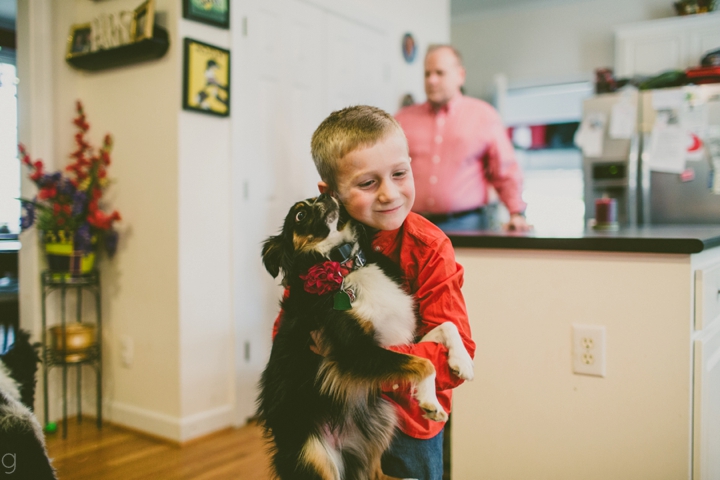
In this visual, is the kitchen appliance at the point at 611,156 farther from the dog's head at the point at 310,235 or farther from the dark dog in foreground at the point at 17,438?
the dark dog in foreground at the point at 17,438

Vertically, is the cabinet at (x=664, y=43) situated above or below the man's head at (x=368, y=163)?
above

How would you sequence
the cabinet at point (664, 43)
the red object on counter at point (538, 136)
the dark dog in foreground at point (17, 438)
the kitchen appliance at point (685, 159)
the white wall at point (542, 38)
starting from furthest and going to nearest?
1. the red object on counter at point (538, 136)
2. the white wall at point (542, 38)
3. the cabinet at point (664, 43)
4. the kitchen appliance at point (685, 159)
5. the dark dog in foreground at point (17, 438)

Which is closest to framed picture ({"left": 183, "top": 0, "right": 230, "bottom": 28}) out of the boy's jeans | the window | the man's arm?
the man's arm

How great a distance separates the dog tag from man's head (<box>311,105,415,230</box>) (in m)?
0.13

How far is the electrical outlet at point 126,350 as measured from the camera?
2916 millimetres

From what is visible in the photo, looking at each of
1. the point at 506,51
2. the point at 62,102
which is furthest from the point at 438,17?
the point at 62,102

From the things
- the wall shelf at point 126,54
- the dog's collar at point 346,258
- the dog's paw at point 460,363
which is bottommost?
the dog's paw at point 460,363

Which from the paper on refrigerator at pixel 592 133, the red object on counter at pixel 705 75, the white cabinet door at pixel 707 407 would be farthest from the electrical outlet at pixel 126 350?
the red object on counter at pixel 705 75

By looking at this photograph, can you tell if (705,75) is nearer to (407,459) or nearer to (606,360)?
(606,360)

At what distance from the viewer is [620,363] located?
1524 mm

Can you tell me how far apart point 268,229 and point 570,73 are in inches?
163

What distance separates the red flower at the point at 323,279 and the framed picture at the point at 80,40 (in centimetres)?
262

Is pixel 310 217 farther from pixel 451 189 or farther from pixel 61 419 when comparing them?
pixel 61 419

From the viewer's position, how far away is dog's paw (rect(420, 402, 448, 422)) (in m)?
0.85
